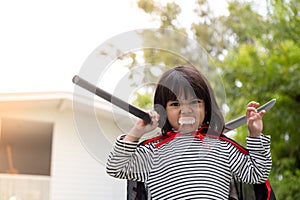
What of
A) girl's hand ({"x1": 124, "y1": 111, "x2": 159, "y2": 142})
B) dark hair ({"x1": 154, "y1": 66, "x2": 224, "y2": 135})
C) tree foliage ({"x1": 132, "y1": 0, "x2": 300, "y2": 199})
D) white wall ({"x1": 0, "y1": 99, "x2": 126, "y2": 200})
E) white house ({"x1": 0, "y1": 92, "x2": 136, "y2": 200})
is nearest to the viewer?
→ girl's hand ({"x1": 124, "y1": 111, "x2": 159, "y2": 142})

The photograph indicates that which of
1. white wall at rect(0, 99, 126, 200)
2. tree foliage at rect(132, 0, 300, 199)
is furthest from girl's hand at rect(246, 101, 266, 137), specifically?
tree foliage at rect(132, 0, 300, 199)

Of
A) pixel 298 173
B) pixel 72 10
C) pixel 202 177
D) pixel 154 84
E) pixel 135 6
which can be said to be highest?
pixel 135 6

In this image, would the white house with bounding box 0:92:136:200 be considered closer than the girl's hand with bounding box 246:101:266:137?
No

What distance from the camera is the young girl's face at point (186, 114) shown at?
182 centimetres

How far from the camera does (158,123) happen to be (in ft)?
5.94

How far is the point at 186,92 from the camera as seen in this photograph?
1.83 meters

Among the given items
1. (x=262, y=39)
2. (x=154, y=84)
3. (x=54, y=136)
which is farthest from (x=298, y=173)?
(x=154, y=84)

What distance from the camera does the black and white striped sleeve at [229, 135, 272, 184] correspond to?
5.90 feet

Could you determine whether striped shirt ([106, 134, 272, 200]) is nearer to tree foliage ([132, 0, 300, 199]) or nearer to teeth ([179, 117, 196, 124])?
teeth ([179, 117, 196, 124])

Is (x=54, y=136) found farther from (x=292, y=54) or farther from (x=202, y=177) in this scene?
(x=202, y=177)

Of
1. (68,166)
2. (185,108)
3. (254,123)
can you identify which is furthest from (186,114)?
(68,166)

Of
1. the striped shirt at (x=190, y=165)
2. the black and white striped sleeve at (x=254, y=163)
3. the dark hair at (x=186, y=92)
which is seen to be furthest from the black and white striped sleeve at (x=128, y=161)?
the black and white striped sleeve at (x=254, y=163)

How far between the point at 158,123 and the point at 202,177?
25 centimetres

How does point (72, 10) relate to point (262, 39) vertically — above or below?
above
